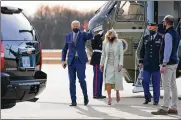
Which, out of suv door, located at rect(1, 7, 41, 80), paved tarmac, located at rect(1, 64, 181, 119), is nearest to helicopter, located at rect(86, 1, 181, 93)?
paved tarmac, located at rect(1, 64, 181, 119)

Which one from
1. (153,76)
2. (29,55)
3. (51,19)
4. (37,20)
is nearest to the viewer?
(29,55)

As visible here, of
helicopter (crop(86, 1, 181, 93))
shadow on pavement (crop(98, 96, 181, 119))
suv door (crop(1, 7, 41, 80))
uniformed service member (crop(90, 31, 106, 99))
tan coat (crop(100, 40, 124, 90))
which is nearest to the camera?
suv door (crop(1, 7, 41, 80))

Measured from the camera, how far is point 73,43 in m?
9.82

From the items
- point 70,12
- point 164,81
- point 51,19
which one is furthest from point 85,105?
point 51,19

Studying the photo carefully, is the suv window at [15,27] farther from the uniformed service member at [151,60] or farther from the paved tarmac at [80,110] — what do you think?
the uniformed service member at [151,60]

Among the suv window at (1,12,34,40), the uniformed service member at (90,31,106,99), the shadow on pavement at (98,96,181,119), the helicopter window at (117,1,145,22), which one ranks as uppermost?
the helicopter window at (117,1,145,22)

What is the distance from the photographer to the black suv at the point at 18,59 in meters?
7.39

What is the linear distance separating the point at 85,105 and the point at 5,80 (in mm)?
3067

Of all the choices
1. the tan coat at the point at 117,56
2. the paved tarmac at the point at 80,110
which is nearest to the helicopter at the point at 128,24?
the paved tarmac at the point at 80,110

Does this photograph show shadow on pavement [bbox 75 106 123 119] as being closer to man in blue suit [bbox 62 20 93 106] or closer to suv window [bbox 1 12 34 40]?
man in blue suit [bbox 62 20 93 106]

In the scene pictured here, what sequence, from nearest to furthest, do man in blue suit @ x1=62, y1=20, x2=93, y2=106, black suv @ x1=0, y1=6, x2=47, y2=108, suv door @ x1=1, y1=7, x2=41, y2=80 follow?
black suv @ x1=0, y1=6, x2=47, y2=108
suv door @ x1=1, y1=7, x2=41, y2=80
man in blue suit @ x1=62, y1=20, x2=93, y2=106

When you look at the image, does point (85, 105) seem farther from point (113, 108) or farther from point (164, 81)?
point (164, 81)

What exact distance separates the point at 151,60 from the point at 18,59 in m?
3.37

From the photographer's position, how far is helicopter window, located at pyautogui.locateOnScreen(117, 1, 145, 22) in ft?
39.9
